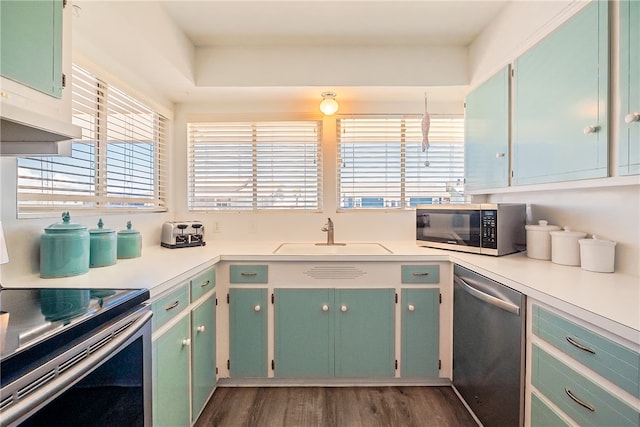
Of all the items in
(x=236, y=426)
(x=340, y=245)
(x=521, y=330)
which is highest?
(x=340, y=245)

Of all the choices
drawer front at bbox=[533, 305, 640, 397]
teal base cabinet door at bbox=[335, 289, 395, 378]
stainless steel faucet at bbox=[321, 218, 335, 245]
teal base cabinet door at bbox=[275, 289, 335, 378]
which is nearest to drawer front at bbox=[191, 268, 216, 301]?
teal base cabinet door at bbox=[275, 289, 335, 378]

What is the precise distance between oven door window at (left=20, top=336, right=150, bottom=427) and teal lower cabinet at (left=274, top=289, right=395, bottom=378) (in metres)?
0.98

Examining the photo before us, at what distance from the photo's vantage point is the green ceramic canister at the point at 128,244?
68.9 inches

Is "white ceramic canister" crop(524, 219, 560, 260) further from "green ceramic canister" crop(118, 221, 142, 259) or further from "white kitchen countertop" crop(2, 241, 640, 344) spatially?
"green ceramic canister" crop(118, 221, 142, 259)

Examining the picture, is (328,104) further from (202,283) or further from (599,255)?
(599,255)

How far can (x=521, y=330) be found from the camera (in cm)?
128

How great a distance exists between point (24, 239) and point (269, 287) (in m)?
1.21

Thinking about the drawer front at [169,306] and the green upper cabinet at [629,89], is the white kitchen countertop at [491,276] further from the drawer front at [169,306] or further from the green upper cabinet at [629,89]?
the green upper cabinet at [629,89]

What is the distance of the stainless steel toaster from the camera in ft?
7.15

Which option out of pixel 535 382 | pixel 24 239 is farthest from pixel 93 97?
pixel 535 382

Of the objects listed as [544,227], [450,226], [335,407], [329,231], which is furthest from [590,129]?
[335,407]

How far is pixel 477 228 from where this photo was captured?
187 centimetres

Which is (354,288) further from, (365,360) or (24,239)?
(24,239)

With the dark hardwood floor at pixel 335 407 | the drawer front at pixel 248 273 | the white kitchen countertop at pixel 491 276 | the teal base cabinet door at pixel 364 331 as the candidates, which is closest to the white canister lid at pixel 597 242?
the white kitchen countertop at pixel 491 276
